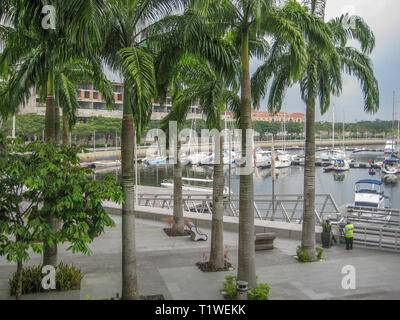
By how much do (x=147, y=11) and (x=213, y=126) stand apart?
4210 mm

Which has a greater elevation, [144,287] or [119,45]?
[119,45]

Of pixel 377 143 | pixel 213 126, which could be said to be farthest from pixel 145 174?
pixel 377 143

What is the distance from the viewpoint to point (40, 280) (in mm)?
11094

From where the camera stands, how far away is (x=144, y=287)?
37.9ft

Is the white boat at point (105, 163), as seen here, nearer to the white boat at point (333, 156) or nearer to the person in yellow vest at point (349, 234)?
the white boat at point (333, 156)

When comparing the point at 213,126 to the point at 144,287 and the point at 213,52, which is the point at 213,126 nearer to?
the point at 213,52

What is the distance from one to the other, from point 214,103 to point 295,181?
176 ft

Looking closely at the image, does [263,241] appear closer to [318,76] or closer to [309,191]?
[309,191]

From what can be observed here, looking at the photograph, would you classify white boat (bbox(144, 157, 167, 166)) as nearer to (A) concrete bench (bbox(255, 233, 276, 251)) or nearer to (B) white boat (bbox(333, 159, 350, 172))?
(B) white boat (bbox(333, 159, 350, 172))

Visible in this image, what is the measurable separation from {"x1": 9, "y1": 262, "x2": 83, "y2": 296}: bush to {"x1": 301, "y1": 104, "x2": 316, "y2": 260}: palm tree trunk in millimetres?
7967

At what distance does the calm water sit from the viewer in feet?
173

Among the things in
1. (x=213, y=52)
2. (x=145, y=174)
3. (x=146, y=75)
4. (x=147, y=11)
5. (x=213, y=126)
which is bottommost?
(x=145, y=174)
